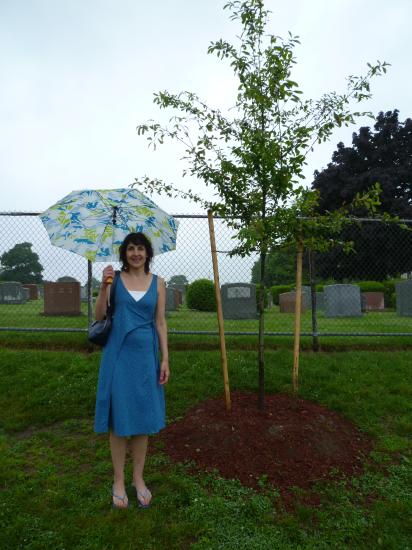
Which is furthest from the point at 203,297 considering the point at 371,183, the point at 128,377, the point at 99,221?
the point at 371,183

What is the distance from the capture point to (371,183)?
23.9 m

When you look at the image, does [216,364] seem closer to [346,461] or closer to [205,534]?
[346,461]

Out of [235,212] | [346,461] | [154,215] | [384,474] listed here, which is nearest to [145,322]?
[154,215]

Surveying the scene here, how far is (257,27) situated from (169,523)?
13.4 ft

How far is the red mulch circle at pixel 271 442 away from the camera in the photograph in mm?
3275

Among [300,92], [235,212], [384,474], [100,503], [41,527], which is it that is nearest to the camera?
[41,527]

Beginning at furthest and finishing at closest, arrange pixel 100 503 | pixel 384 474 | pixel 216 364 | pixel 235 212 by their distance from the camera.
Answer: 1. pixel 216 364
2. pixel 235 212
3. pixel 384 474
4. pixel 100 503

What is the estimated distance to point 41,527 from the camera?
2576 millimetres

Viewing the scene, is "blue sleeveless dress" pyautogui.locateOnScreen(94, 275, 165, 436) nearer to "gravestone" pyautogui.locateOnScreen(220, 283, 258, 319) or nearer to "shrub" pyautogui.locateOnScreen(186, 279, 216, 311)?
"gravestone" pyautogui.locateOnScreen(220, 283, 258, 319)

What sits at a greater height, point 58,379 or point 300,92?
point 300,92

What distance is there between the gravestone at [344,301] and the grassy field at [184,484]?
266 inches

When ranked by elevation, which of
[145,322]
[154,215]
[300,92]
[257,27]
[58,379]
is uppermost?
[257,27]

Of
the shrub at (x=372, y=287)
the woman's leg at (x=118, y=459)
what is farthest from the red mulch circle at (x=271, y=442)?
the shrub at (x=372, y=287)

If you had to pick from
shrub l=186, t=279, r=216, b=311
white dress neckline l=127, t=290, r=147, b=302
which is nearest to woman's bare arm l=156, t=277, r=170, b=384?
white dress neckline l=127, t=290, r=147, b=302
